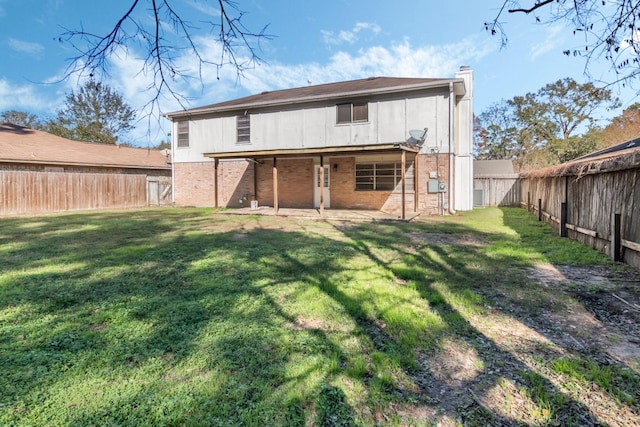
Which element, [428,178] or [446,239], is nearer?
[446,239]

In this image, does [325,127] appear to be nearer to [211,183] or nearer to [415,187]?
[415,187]

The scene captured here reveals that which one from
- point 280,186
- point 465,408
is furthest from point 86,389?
point 280,186

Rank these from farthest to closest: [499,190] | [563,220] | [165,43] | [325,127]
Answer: [499,190] < [325,127] < [563,220] < [165,43]

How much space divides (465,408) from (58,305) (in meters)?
3.98

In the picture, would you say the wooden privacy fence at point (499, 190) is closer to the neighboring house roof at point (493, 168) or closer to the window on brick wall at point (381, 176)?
the neighboring house roof at point (493, 168)

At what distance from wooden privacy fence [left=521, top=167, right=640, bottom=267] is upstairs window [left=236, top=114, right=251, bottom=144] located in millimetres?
12107

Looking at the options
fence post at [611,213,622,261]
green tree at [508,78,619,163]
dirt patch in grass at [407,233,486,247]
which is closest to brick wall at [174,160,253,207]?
dirt patch in grass at [407,233,486,247]

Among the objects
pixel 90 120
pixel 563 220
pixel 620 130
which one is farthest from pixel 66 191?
pixel 620 130

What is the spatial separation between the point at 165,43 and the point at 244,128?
13.5 meters

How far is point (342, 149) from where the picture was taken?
11219 mm

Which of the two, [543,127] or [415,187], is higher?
[543,127]

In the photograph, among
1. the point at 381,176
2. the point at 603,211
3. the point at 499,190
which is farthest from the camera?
the point at 499,190

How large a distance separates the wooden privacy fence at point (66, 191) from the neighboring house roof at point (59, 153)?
0.63 m

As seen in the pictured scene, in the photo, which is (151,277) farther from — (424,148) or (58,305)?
(424,148)
